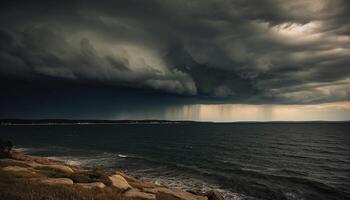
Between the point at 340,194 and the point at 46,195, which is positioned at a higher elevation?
the point at 46,195

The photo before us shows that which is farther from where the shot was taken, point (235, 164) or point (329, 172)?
point (235, 164)

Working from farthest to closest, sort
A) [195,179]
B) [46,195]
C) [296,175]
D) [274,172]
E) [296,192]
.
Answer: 1. [274,172]
2. [296,175]
3. [195,179]
4. [296,192]
5. [46,195]

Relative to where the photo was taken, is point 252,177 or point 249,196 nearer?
point 249,196

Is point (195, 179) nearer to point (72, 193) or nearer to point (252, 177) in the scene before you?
point (252, 177)

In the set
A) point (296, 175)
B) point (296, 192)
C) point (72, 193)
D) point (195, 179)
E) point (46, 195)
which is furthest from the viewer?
point (296, 175)

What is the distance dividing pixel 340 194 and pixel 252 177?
1366 cm

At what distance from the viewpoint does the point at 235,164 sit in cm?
5541

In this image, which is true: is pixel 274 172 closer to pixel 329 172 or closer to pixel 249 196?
pixel 329 172

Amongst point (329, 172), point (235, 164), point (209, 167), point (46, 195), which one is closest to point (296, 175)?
point (329, 172)

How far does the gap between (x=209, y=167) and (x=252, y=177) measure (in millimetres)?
11542

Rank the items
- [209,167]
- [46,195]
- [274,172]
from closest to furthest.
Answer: [46,195] < [274,172] < [209,167]

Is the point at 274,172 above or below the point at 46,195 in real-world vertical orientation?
below

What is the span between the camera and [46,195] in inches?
573

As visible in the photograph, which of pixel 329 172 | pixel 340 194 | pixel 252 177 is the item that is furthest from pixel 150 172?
pixel 329 172
